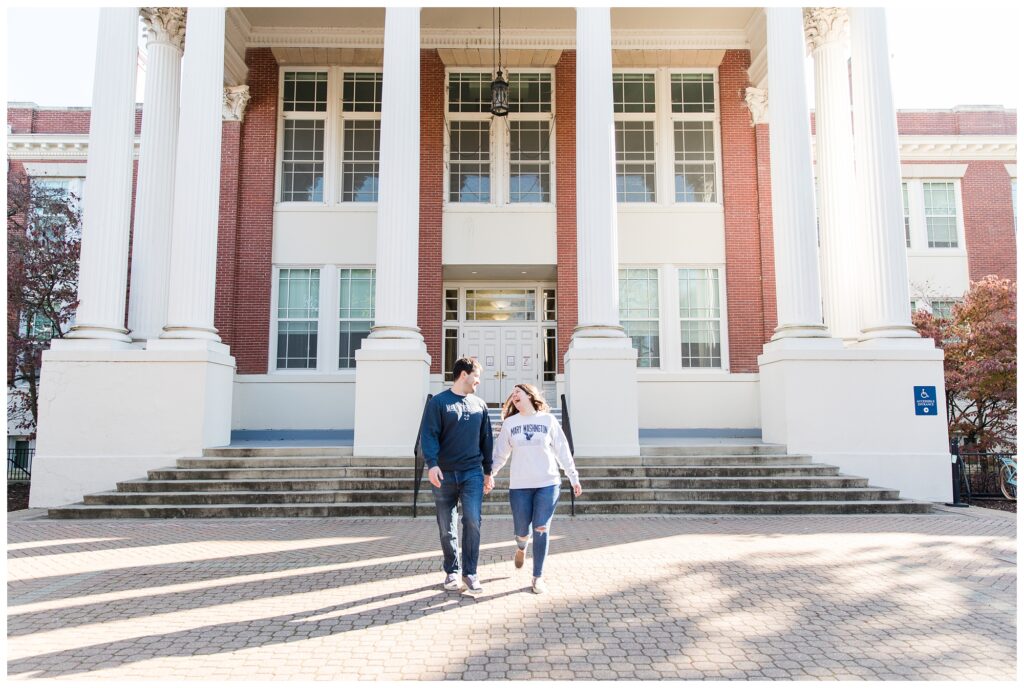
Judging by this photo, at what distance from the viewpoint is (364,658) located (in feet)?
13.2

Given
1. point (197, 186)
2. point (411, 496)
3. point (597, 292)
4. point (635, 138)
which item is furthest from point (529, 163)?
point (411, 496)

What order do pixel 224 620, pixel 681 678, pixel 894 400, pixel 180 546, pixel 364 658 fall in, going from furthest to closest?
pixel 894 400 < pixel 180 546 < pixel 224 620 < pixel 364 658 < pixel 681 678

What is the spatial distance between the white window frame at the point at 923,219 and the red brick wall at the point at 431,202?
45.1ft

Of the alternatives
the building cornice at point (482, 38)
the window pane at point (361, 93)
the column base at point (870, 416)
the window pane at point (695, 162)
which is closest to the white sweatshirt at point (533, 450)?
the column base at point (870, 416)

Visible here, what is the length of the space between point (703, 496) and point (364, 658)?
6.90m

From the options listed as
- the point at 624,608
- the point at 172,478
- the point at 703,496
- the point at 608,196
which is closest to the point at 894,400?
the point at 703,496

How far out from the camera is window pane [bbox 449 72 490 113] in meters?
16.8

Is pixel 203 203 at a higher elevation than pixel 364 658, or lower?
higher

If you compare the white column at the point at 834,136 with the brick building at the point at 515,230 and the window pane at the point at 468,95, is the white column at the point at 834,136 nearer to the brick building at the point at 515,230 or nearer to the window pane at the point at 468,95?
the brick building at the point at 515,230

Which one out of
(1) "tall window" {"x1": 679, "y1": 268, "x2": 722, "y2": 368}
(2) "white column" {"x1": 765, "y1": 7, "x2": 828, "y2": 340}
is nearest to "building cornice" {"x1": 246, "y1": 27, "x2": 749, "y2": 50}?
(2) "white column" {"x1": 765, "y1": 7, "x2": 828, "y2": 340}

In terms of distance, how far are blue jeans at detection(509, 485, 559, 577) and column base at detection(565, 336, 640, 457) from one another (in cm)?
582

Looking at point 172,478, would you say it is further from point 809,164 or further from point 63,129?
point 63,129

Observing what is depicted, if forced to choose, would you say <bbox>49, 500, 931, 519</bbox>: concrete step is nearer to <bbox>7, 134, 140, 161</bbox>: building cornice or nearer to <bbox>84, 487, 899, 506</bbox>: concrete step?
<bbox>84, 487, 899, 506</bbox>: concrete step

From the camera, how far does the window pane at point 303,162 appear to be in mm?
→ 16750
